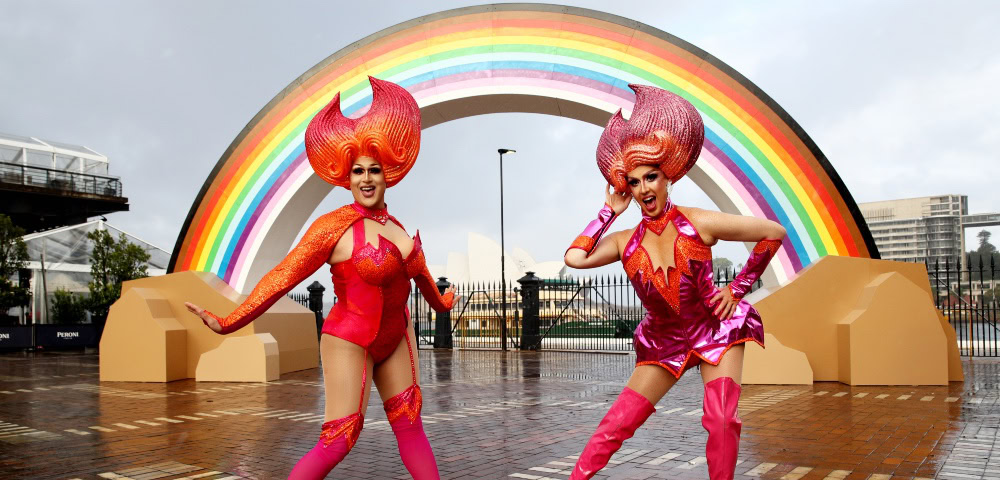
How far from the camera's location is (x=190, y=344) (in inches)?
464

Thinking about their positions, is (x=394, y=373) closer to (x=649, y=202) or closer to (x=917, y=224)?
(x=649, y=202)

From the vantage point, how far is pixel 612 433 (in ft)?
11.2

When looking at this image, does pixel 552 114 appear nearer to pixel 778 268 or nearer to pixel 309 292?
pixel 778 268

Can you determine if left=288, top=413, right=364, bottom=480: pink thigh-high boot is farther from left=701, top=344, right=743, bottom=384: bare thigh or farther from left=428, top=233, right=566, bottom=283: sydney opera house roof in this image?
left=428, top=233, right=566, bottom=283: sydney opera house roof

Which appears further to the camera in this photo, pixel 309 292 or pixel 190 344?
pixel 309 292

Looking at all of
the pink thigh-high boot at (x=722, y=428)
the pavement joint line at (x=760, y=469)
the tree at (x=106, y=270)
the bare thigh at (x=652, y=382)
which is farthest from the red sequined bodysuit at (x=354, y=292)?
the tree at (x=106, y=270)

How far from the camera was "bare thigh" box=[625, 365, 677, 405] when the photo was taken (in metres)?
3.51

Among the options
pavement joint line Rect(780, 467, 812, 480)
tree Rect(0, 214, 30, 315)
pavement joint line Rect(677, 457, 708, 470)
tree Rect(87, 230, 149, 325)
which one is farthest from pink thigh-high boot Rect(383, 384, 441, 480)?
tree Rect(0, 214, 30, 315)

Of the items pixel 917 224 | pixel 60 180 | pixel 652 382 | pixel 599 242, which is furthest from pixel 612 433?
pixel 917 224

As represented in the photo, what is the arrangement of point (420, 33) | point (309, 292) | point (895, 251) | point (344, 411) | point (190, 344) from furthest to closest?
point (895, 251) < point (309, 292) < point (190, 344) < point (420, 33) < point (344, 411)

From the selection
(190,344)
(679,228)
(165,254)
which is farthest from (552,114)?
(165,254)

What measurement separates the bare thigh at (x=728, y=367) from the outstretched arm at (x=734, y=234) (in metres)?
0.17

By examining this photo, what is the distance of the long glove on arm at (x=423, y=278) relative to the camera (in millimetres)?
3631

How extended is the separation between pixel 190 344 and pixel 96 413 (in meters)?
3.64
